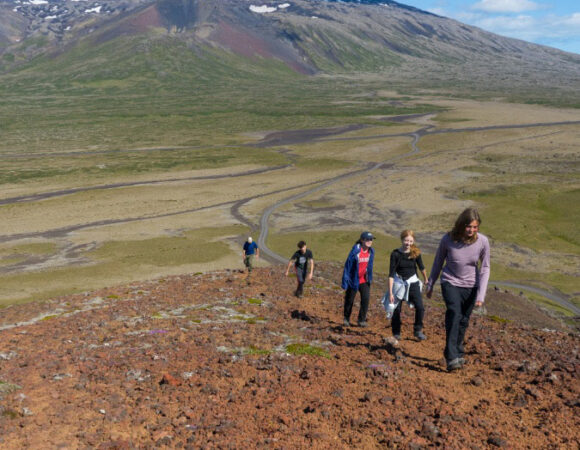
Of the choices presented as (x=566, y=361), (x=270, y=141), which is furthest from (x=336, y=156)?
(x=566, y=361)

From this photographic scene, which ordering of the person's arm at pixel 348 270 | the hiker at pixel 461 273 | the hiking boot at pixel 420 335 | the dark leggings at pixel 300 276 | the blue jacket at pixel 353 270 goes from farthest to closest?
1. the dark leggings at pixel 300 276
2. the person's arm at pixel 348 270
3. the blue jacket at pixel 353 270
4. the hiking boot at pixel 420 335
5. the hiker at pixel 461 273

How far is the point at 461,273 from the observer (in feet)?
35.7

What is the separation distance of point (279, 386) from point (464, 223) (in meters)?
5.19

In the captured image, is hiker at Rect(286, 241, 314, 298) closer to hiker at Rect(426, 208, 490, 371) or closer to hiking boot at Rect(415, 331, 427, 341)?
hiking boot at Rect(415, 331, 427, 341)

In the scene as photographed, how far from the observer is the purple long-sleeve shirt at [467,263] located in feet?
35.2

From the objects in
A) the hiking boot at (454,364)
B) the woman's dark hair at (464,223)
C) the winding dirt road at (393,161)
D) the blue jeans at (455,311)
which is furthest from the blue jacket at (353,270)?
the winding dirt road at (393,161)

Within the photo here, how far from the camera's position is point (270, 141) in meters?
130

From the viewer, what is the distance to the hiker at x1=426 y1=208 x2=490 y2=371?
34.7 feet

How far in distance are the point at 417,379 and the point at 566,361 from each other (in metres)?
3.97

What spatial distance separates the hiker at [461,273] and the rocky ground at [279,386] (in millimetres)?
1006

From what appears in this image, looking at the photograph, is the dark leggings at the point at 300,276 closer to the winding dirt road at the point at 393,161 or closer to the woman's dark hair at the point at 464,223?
the woman's dark hair at the point at 464,223

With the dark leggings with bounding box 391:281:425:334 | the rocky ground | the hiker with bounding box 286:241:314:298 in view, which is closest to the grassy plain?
the hiker with bounding box 286:241:314:298

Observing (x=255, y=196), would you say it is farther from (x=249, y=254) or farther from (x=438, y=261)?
(x=438, y=261)

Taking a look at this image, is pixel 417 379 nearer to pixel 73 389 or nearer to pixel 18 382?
pixel 73 389
